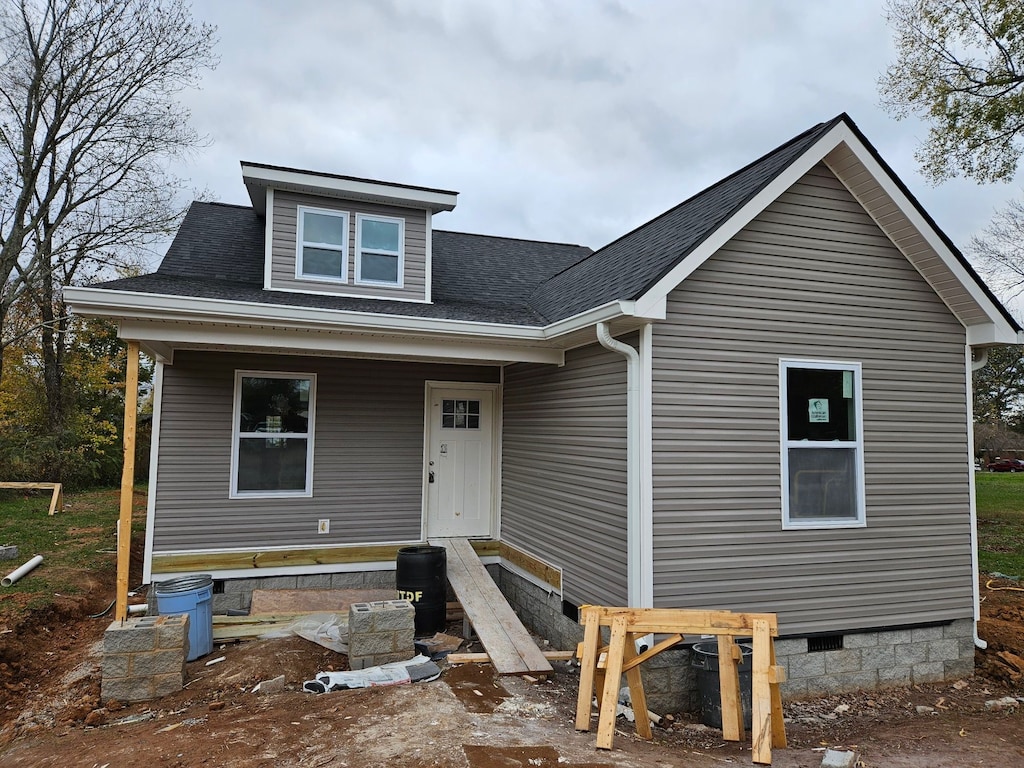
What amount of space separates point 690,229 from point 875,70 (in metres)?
12.4

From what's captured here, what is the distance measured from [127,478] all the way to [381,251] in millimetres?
4107

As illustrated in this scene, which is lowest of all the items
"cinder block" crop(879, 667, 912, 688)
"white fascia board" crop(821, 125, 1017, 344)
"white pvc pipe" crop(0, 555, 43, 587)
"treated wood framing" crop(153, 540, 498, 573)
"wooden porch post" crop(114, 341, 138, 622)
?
"cinder block" crop(879, 667, 912, 688)

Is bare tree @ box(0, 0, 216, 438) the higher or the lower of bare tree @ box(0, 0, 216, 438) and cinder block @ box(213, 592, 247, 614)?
the higher

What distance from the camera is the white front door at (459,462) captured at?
8523 millimetres

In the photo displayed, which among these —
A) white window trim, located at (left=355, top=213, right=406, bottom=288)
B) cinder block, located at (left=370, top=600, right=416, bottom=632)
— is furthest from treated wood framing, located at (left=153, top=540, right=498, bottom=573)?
white window trim, located at (left=355, top=213, right=406, bottom=288)

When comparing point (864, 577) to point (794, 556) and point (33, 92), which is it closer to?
point (794, 556)

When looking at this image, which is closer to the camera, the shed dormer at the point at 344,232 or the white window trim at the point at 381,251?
the shed dormer at the point at 344,232

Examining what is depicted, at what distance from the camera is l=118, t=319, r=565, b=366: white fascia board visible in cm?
627

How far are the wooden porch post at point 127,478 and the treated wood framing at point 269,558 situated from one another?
1.09m

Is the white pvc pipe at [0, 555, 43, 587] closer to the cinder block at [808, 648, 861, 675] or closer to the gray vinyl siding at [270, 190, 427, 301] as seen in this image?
the gray vinyl siding at [270, 190, 427, 301]

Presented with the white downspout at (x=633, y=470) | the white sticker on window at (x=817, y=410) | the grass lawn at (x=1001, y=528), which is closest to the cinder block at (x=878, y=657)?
the white sticker on window at (x=817, y=410)

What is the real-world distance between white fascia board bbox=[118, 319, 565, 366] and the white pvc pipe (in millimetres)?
4245

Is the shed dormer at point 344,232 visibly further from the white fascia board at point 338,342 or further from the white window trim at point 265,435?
the white fascia board at point 338,342

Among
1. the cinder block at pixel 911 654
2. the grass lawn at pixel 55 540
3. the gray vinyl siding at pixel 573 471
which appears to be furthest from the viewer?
the grass lawn at pixel 55 540
